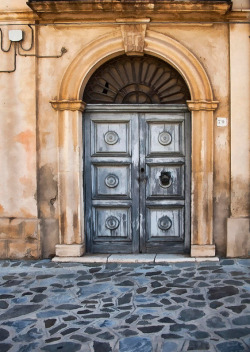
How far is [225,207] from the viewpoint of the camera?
645 cm

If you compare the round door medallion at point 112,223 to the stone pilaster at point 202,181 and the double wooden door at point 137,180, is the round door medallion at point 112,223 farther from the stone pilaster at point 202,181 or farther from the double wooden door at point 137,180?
the stone pilaster at point 202,181

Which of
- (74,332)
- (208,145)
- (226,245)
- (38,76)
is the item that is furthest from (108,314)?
(38,76)

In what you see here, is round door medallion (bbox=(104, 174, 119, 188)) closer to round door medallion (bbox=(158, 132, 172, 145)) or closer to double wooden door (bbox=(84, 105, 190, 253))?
double wooden door (bbox=(84, 105, 190, 253))

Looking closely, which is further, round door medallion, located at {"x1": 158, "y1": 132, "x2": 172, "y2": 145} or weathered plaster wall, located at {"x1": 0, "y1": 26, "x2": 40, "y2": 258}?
round door medallion, located at {"x1": 158, "y1": 132, "x2": 172, "y2": 145}

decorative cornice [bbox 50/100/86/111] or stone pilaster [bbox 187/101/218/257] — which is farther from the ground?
decorative cornice [bbox 50/100/86/111]

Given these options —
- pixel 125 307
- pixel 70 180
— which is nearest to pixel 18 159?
pixel 70 180

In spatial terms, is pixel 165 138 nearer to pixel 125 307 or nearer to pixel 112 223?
pixel 112 223

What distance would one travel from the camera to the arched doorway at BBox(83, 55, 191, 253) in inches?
263

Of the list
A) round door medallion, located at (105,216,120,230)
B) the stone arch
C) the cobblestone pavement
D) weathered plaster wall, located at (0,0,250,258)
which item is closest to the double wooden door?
round door medallion, located at (105,216,120,230)

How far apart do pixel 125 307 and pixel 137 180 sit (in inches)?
103

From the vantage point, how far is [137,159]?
22.0 feet

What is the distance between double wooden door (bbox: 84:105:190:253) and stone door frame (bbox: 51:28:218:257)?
0.29 metres

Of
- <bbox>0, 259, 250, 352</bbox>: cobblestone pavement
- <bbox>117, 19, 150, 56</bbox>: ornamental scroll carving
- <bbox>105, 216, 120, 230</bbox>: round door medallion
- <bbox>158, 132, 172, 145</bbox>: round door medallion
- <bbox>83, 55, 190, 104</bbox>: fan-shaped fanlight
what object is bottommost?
<bbox>0, 259, 250, 352</bbox>: cobblestone pavement

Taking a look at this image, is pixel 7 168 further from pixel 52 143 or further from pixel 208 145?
pixel 208 145
